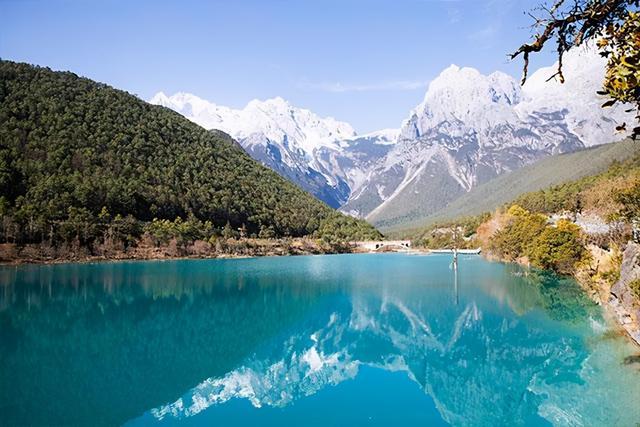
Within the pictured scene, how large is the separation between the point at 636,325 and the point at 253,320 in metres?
18.9

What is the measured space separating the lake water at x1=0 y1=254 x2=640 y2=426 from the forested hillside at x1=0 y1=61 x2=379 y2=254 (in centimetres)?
4699

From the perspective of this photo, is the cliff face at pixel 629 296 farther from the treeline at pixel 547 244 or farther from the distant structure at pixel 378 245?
the distant structure at pixel 378 245

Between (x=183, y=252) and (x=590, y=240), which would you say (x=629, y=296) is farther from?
(x=183, y=252)

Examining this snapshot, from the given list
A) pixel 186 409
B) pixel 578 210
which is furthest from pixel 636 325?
pixel 578 210

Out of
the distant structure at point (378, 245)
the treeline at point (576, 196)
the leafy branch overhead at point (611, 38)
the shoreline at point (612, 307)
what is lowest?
the distant structure at point (378, 245)

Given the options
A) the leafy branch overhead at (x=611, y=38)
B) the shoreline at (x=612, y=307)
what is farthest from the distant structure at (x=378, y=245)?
the leafy branch overhead at (x=611, y=38)

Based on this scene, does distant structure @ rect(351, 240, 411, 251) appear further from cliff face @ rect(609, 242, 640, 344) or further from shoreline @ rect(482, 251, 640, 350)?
cliff face @ rect(609, 242, 640, 344)

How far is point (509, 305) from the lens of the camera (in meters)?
31.9

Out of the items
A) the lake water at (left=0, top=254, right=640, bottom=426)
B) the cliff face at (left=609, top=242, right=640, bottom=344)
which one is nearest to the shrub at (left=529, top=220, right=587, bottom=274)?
the lake water at (left=0, top=254, right=640, bottom=426)

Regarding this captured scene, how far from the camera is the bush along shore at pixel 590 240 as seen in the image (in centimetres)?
2261

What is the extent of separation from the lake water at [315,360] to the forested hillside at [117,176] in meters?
47.0

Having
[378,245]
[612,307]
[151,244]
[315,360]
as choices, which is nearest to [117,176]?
[151,244]

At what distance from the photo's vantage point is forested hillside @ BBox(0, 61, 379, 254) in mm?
80625

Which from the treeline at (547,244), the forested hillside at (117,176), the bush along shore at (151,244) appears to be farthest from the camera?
the forested hillside at (117,176)
